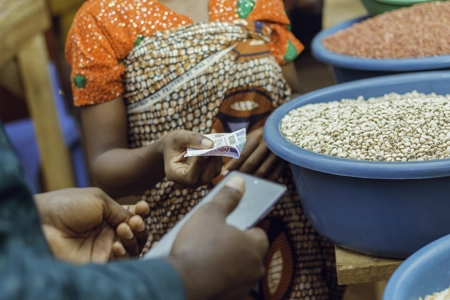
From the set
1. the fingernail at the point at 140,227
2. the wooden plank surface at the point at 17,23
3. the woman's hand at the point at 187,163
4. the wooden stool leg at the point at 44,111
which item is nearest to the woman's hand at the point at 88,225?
the fingernail at the point at 140,227

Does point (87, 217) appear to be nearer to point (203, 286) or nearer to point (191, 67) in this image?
point (203, 286)

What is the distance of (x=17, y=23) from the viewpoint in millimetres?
2109

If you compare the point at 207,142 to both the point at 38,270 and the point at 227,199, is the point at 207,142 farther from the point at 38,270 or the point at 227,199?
the point at 38,270

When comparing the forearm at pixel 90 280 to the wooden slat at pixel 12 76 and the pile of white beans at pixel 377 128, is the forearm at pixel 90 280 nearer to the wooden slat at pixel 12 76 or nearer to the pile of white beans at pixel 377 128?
the pile of white beans at pixel 377 128

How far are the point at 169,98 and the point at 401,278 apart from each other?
0.63 m

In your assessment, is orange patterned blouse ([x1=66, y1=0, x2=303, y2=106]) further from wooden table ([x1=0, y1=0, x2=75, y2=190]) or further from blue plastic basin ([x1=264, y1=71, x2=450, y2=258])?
wooden table ([x1=0, y1=0, x2=75, y2=190])

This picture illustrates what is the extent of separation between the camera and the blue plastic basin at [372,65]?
4.33ft

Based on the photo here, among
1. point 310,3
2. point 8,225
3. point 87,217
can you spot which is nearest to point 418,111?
point 87,217

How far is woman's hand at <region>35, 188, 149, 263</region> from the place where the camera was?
2.86 feet

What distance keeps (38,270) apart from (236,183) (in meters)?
0.32

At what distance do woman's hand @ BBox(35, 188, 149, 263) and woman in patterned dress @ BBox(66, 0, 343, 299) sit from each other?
24 cm

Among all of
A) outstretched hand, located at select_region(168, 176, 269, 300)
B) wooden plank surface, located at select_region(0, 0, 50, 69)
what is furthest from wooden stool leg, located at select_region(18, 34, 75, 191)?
outstretched hand, located at select_region(168, 176, 269, 300)

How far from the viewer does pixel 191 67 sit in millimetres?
1251

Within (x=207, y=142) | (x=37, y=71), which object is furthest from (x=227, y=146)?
(x=37, y=71)
